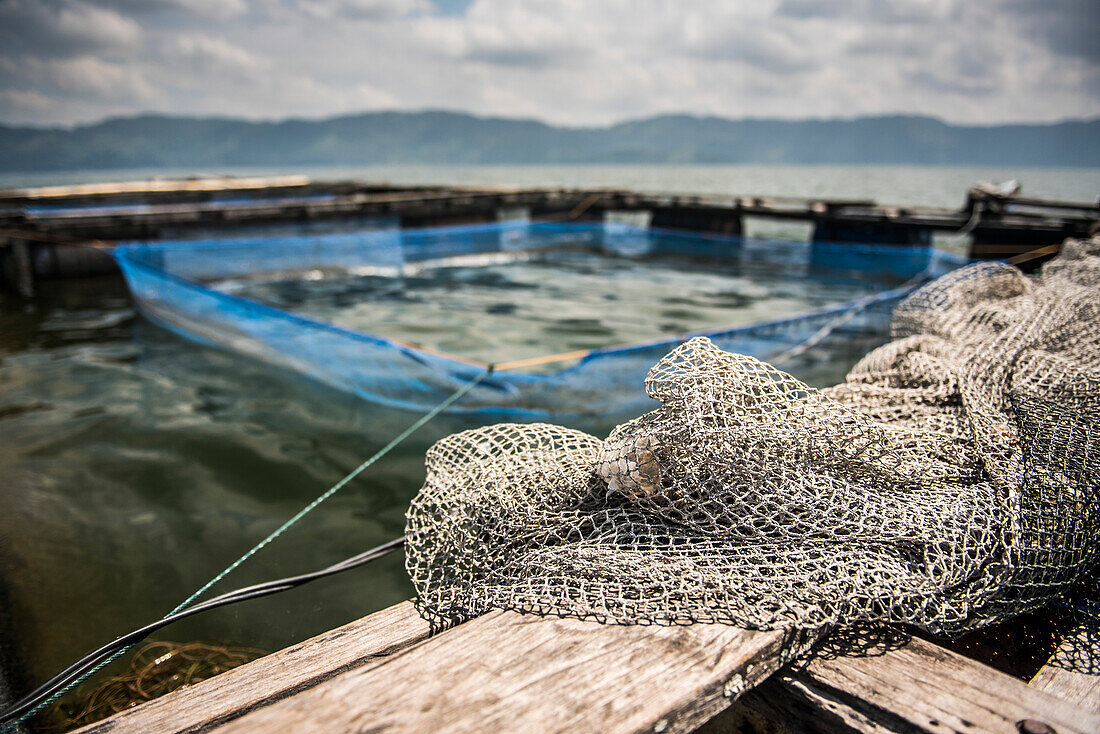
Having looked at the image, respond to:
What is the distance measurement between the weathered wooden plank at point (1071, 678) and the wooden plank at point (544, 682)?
0.73 m

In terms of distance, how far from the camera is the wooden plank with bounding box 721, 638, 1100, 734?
1.22 meters

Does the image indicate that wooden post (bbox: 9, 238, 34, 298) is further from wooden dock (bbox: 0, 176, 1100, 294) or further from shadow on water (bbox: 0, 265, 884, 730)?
shadow on water (bbox: 0, 265, 884, 730)

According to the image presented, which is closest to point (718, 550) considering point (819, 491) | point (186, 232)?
point (819, 491)

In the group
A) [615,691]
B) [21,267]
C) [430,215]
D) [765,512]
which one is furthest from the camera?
[430,215]

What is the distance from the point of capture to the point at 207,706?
1.46 meters

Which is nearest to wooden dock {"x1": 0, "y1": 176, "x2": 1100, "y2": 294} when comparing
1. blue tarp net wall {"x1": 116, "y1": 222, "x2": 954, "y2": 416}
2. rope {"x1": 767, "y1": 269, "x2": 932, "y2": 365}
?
blue tarp net wall {"x1": 116, "y1": 222, "x2": 954, "y2": 416}

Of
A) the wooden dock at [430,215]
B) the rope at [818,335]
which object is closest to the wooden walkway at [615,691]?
the rope at [818,335]

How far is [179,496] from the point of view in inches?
178

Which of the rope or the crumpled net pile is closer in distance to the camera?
the crumpled net pile

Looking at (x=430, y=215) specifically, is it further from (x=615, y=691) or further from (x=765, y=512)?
(x=615, y=691)

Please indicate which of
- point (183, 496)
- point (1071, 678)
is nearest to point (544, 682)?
point (1071, 678)

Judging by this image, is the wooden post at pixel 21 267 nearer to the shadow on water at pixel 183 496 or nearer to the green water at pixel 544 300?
the green water at pixel 544 300

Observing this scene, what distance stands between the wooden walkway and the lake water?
7.35ft

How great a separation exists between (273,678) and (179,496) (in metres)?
3.63
